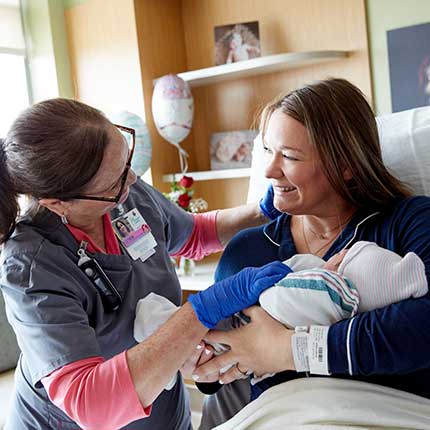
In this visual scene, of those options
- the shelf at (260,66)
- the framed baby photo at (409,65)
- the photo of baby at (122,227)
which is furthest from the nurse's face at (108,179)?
the framed baby photo at (409,65)

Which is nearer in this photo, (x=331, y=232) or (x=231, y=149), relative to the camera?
(x=331, y=232)

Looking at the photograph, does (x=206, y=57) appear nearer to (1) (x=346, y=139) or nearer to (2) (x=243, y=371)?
(1) (x=346, y=139)

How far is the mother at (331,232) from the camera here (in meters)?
1.07

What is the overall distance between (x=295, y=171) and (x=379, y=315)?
0.39 m

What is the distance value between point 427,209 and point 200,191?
2.51m

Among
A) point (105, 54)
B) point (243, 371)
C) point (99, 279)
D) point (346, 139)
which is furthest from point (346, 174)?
point (105, 54)

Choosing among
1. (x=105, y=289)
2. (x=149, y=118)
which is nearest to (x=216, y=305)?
(x=105, y=289)

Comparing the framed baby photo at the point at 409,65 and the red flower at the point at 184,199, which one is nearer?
the framed baby photo at the point at 409,65

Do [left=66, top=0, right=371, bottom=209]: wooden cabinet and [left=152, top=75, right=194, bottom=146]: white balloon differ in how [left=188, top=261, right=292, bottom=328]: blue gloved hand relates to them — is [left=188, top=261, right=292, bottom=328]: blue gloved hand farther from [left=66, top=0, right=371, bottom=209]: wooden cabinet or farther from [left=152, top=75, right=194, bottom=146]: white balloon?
[left=152, top=75, right=194, bottom=146]: white balloon

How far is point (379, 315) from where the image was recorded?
1073 mm

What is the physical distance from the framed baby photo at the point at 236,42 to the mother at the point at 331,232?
1828 millimetres

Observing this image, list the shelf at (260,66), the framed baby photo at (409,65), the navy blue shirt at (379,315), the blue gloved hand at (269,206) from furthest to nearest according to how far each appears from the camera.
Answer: the shelf at (260,66) → the framed baby photo at (409,65) → the blue gloved hand at (269,206) → the navy blue shirt at (379,315)

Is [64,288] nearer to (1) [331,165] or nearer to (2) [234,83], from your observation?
(1) [331,165]

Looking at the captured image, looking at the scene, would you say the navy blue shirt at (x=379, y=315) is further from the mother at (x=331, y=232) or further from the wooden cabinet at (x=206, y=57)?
the wooden cabinet at (x=206, y=57)
